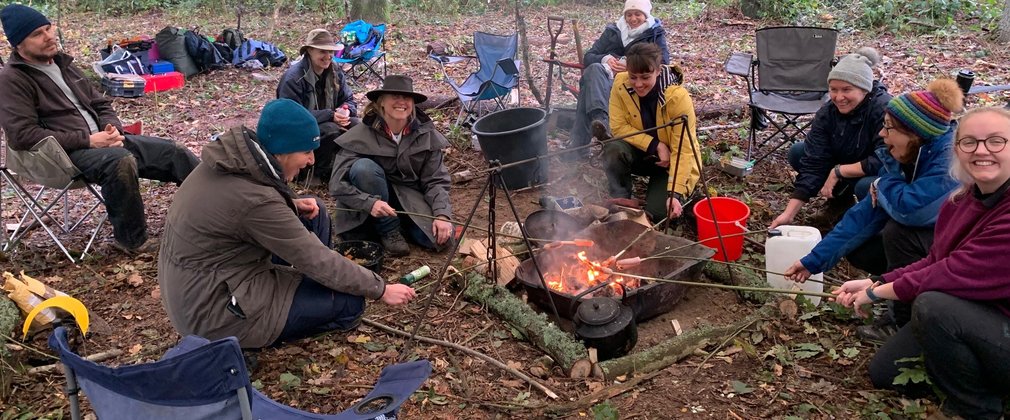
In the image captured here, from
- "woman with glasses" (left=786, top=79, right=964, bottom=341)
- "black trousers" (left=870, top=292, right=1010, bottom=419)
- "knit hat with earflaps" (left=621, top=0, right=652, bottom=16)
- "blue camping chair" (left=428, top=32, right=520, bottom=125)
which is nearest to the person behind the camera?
"black trousers" (left=870, top=292, right=1010, bottom=419)

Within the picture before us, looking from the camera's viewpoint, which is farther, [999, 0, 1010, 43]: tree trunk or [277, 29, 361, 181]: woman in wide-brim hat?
[999, 0, 1010, 43]: tree trunk

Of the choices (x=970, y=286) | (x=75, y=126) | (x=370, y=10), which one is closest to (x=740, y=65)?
(x=970, y=286)

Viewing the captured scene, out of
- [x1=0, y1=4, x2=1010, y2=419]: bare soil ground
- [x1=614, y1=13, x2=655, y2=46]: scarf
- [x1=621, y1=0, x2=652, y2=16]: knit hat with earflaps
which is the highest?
[x1=621, y1=0, x2=652, y2=16]: knit hat with earflaps

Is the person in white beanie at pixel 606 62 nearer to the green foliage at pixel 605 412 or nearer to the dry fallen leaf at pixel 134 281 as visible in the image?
the green foliage at pixel 605 412

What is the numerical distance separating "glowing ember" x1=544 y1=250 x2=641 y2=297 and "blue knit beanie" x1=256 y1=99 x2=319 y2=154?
1.68 meters

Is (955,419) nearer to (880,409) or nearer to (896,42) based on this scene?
(880,409)

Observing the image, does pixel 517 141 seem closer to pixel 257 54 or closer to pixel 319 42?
pixel 319 42

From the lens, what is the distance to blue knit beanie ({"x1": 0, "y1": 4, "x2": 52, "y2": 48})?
422 cm

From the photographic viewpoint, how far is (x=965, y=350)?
2.66 meters

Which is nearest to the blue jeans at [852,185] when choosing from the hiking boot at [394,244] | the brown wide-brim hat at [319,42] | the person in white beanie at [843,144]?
the person in white beanie at [843,144]

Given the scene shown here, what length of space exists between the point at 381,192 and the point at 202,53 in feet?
22.9

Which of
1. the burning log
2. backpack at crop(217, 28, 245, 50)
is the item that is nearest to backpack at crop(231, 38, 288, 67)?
backpack at crop(217, 28, 245, 50)

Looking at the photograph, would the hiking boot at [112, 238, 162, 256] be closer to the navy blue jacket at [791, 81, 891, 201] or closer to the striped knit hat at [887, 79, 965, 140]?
the navy blue jacket at [791, 81, 891, 201]

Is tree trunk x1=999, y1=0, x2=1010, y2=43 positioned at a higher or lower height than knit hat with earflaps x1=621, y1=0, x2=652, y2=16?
lower
